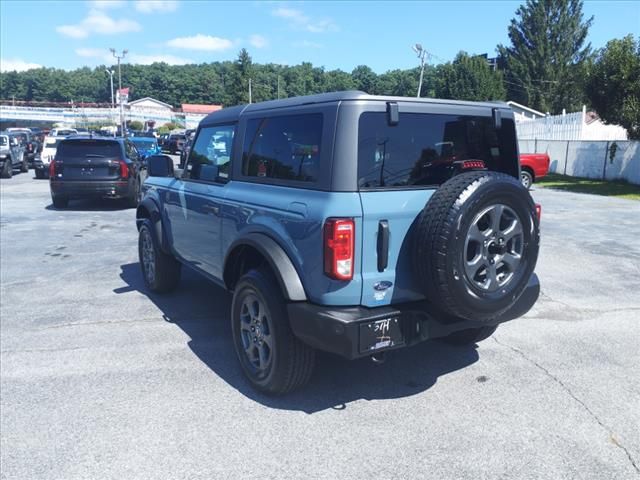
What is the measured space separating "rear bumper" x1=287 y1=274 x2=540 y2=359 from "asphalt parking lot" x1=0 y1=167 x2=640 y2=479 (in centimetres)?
55

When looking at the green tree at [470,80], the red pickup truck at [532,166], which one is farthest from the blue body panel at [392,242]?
the green tree at [470,80]

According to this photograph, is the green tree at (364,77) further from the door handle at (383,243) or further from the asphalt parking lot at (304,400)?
the door handle at (383,243)

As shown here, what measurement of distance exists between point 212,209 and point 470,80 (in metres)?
57.0

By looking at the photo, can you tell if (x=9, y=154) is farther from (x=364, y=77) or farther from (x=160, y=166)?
(x=364, y=77)

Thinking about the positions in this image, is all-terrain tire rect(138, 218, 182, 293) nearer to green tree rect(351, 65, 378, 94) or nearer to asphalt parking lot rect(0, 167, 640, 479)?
asphalt parking lot rect(0, 167, 640, 479)

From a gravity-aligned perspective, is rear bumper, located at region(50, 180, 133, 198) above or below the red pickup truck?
below

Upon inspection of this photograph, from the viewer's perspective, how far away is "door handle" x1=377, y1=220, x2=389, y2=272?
329cm

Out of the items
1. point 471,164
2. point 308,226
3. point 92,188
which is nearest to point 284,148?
point 308,226

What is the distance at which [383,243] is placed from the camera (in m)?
3.29

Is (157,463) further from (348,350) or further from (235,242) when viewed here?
(235,242)

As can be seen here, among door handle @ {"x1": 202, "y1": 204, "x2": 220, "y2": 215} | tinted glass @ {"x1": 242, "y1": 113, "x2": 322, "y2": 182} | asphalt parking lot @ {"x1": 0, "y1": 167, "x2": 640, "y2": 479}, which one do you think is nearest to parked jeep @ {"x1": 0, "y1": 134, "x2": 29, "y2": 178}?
asphalt parking lot @ {"x1": 0, "y1": 167, "x2": 640, "y2": 479}

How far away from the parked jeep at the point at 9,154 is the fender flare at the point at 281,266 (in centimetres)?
2141

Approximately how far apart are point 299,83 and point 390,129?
349 ft

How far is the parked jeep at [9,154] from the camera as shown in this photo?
21.5m
